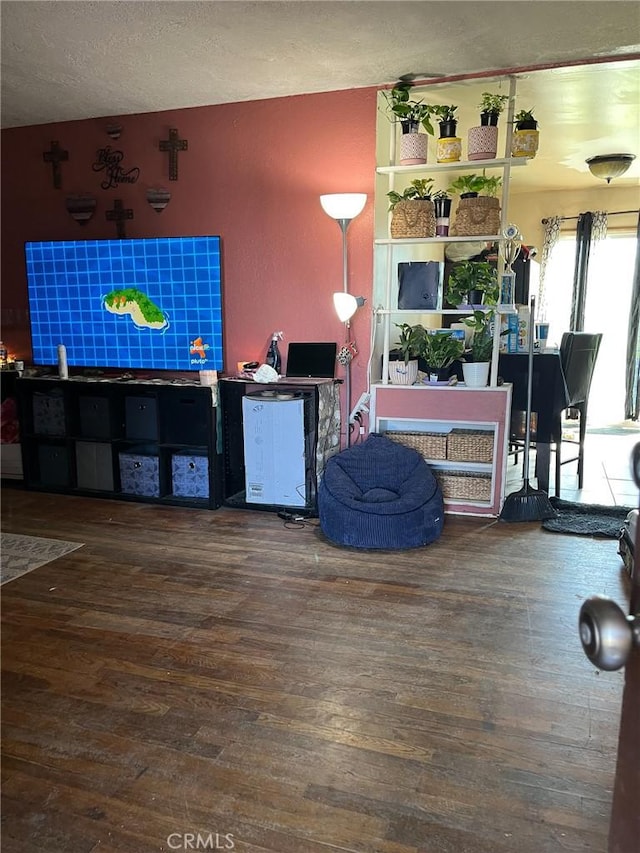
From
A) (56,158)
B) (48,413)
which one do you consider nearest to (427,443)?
(48,413)

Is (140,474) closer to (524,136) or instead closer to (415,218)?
(415,218)

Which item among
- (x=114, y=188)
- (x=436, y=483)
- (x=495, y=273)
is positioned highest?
(x=114, y=188)

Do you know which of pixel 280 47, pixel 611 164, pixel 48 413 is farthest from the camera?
pixel 611 164

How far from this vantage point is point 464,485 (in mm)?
3668

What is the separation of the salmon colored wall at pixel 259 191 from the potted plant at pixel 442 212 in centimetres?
42

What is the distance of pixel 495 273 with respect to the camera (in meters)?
3.62

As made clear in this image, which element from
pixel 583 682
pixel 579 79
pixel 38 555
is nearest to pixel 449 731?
pixel 583 682

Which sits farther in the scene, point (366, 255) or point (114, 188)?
point (114, 188)

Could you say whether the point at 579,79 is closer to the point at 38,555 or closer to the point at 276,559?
the point at 276,559

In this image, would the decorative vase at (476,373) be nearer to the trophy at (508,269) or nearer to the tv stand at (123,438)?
the trophy at (508,269)

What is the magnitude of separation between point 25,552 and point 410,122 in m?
3.16

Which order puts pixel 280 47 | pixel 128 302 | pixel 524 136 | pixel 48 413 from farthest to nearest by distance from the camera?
pixel 128 302, pixel 48 413, pixel 524 136, pixel 280 47

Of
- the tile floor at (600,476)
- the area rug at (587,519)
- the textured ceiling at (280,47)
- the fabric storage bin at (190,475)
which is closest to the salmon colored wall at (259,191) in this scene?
the textured ceiling at (280,47)

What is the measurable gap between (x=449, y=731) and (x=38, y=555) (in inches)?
89.7
